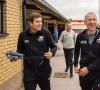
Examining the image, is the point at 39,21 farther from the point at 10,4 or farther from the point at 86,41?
the point at 10,4

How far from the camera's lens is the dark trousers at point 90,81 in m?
3.64

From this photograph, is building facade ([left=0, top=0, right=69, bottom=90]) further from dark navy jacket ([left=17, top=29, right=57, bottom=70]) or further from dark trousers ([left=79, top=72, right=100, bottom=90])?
dark trousers ([left=79, top=72, right=100, bottom=90])

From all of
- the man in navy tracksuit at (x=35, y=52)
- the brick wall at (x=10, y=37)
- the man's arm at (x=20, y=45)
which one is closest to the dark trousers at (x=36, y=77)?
the man in navy tracksuit at (x=35, y=52)

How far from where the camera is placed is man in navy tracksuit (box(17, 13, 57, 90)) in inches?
152

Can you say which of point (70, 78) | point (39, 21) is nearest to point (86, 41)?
point (39, 21)

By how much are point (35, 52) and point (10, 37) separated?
177 centimetres

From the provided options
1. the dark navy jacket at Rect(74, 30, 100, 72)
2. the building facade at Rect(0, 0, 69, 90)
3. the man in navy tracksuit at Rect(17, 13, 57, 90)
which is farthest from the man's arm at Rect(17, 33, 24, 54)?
the dark navy jacket at Rect(74, 30, 100, 72)

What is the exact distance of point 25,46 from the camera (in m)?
3.95

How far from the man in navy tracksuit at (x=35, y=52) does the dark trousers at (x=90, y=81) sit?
24.7 inches

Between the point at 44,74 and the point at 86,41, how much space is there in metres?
0.89

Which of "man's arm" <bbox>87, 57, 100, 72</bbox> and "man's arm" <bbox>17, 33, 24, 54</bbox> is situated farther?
"man's arm" <bbox>17, 33, 24, 54</bbox>

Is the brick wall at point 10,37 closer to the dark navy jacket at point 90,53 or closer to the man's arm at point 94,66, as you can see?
the dark navy jacket at point 90,53

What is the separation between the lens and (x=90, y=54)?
11.9 ft

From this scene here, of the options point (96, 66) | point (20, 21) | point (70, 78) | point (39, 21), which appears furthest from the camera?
point (70, 78)
